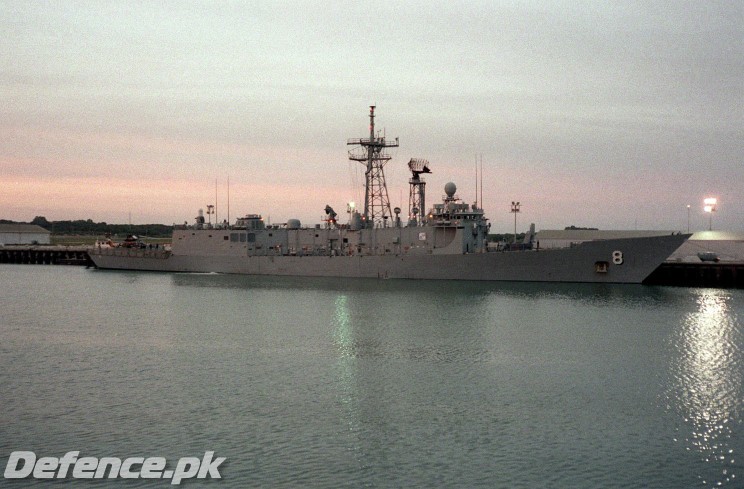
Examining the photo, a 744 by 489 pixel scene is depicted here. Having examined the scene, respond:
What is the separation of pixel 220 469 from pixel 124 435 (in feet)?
9.37

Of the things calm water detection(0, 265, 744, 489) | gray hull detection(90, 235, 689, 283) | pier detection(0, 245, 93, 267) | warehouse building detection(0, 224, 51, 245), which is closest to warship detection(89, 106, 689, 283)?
gray hull detection(90, 235, 689, 283)

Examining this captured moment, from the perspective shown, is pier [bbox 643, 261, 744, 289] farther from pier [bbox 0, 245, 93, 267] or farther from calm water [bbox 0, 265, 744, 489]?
pier [bbox 0, 245, 93, 267]

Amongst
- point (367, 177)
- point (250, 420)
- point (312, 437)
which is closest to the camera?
point (312, 437)

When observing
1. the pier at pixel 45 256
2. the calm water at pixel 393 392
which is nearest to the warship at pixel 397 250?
the calm water at pixel 393 392

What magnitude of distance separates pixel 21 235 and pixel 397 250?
74024mm

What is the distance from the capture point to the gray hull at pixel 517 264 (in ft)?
132

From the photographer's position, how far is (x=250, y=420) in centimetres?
1509

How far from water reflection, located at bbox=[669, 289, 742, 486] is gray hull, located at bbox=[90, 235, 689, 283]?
1012cm

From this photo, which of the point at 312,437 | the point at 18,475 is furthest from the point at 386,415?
the point at 18,475

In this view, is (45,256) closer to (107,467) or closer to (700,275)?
(700,275)

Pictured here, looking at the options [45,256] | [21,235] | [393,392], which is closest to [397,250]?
[393,392]

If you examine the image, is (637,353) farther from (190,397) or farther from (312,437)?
(190,397)

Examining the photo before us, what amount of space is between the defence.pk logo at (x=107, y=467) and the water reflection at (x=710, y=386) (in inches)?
353

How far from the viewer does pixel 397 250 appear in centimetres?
4634
